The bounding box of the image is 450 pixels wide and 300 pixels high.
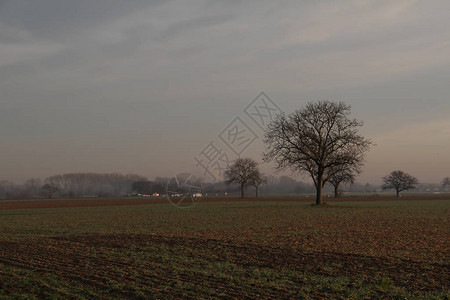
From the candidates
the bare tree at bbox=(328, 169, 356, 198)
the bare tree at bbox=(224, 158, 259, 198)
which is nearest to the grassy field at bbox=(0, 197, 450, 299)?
the bare tree at bbox=(328, 169, 356, 198)

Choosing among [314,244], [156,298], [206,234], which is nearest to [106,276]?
[156,298]

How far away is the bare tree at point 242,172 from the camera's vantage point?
4439 inches

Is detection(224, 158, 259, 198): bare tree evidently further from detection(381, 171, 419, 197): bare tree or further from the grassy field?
the grassy field

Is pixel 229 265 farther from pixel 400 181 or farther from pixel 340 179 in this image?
pixel 400 181

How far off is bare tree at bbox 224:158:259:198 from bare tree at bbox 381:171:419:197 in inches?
1764

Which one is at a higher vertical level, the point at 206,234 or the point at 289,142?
the point at 289,142

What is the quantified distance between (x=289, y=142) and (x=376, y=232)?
1126 inches

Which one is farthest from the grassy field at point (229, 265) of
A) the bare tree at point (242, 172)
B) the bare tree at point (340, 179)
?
the bare tree at point (242, 172)

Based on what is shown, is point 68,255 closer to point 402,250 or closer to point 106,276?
point 106,276

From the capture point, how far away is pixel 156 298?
9625 millimetres

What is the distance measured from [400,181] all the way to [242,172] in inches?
2001

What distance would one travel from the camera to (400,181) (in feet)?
413

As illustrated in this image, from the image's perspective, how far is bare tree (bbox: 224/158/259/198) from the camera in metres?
113

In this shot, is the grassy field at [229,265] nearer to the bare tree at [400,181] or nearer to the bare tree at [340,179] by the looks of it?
the bare tree at [340,179]
